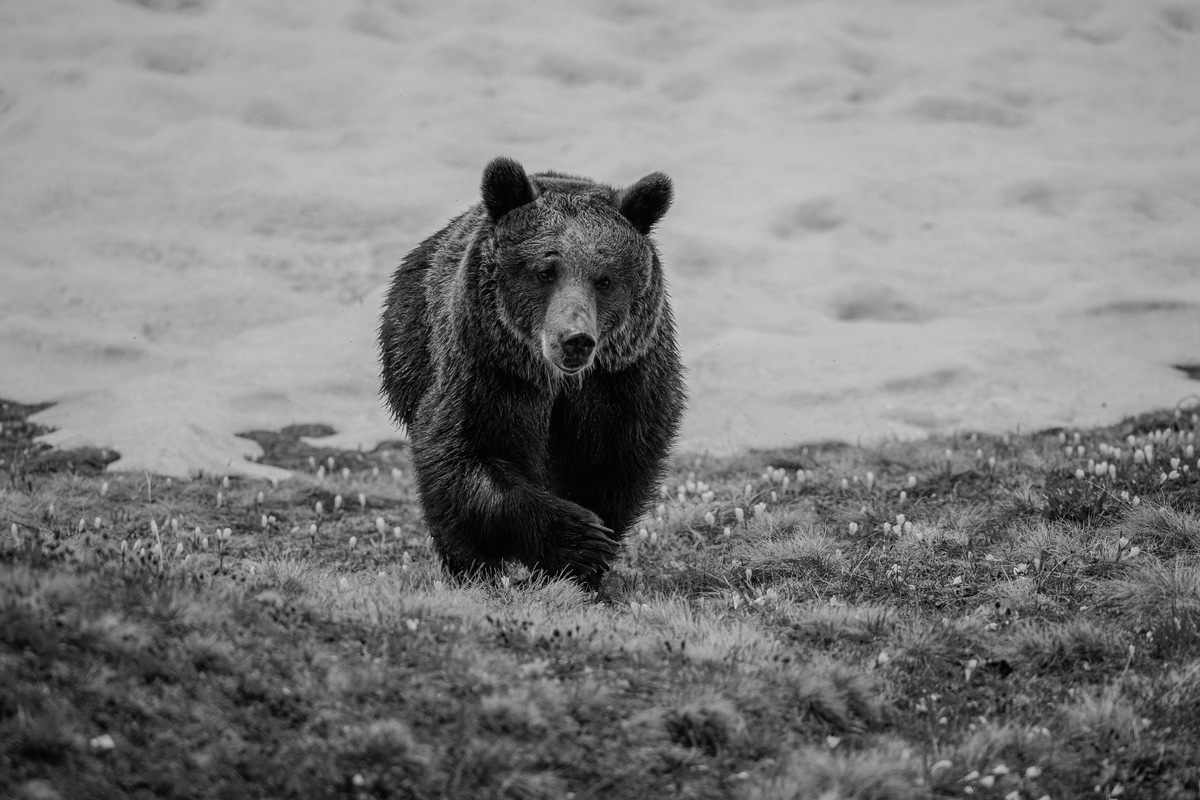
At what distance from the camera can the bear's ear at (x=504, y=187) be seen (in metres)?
7.35

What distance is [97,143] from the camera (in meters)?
19.7

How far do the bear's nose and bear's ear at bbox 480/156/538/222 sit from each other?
4.25ft

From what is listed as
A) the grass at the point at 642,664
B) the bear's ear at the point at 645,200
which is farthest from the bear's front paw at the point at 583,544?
the bear's ear at the point at 645,200

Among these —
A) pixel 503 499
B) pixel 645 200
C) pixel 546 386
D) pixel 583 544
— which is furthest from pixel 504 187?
pixel 583 544

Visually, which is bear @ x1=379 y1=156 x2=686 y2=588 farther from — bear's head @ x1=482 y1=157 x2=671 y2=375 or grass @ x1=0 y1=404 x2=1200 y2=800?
grass @ x1=0 y1=404 x2=1200 y2=800

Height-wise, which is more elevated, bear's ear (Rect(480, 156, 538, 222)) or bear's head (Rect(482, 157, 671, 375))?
bear's ear (Rect(480, 156, 538, 222))

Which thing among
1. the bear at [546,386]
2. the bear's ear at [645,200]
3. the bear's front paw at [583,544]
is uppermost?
the bear's ear at [645,200]

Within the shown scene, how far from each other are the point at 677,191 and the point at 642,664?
48.7ft

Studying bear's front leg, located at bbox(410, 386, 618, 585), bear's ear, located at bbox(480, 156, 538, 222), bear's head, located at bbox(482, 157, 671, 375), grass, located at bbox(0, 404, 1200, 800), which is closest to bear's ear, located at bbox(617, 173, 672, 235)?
bear's head, located at bbox(482, 157, 671, 375)

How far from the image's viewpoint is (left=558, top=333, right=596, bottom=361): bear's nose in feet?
21.8

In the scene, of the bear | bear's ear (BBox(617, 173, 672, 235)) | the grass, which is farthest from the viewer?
bear's ear (BBox(617, 173, 672, 235))

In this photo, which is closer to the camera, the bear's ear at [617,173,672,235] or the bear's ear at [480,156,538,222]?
the bear's ear at [480,156,538,222]

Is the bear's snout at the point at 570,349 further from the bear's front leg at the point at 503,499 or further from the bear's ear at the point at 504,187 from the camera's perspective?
the bear's ear at the point at 504,187

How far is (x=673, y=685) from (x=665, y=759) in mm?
572
